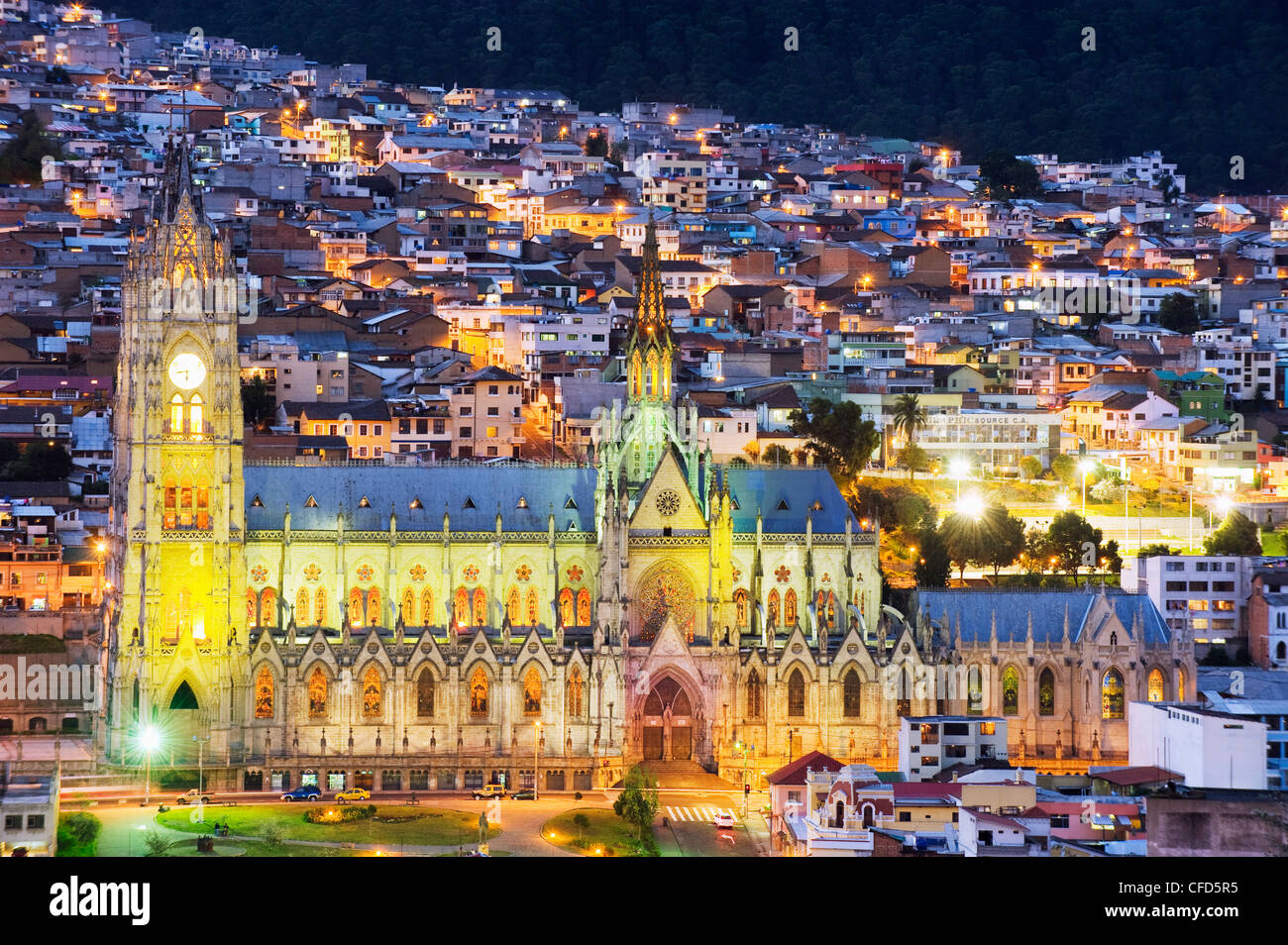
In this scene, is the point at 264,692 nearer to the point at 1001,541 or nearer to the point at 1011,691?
the point at 1011,691

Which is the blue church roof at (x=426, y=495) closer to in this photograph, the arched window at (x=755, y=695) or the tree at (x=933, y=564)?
the arched window at (x=755, y=695)

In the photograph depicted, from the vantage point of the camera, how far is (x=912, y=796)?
2598 inches

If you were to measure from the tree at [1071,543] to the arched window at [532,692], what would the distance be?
108 ft

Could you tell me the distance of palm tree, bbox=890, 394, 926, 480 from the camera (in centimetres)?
12469

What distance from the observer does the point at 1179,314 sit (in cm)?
17175

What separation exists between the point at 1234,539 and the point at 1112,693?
92.6ft

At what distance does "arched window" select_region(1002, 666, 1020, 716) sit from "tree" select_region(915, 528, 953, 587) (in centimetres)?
1674

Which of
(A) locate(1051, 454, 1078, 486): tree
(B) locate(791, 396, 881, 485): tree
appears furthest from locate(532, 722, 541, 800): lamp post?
(A) locate(1051, 454, 1078, 486): tree

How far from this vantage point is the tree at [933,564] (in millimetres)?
96625

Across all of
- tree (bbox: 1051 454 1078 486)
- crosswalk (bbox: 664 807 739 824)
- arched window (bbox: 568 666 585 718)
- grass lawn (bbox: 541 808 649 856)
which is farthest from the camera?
tree (bbox: 1051 454 1078 486)

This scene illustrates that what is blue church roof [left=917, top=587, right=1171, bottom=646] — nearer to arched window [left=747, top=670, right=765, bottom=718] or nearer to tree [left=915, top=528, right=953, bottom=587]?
arched window [left=747, top=670, right=765, bottom=718]

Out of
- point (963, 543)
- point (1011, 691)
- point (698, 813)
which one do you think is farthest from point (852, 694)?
point (963, 543)

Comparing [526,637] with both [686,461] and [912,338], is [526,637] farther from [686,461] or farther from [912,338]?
[912,338]
